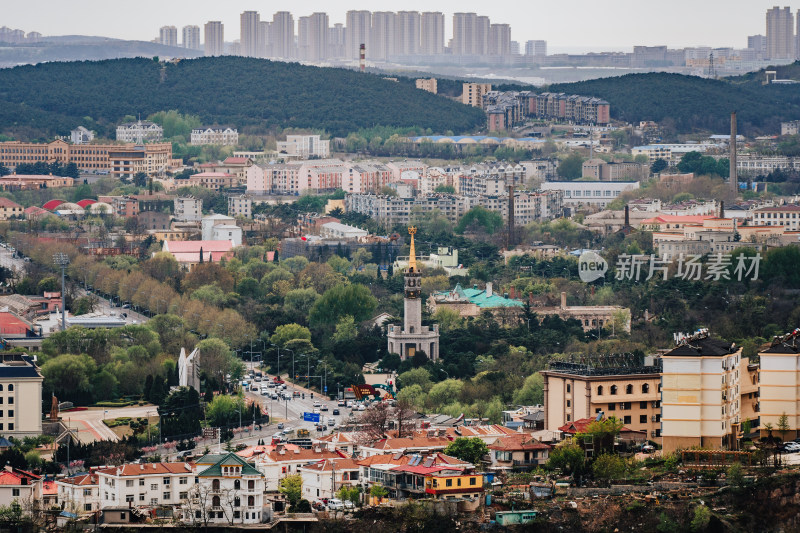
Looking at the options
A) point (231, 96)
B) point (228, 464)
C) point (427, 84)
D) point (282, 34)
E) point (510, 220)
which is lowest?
point (228, 464)

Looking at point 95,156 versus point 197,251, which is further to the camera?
point 95,156


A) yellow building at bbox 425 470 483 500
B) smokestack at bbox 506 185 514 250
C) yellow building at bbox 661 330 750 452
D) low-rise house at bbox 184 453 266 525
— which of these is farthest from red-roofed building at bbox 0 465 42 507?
smokestack at bbox 506 185 514 250

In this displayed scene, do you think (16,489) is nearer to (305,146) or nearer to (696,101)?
(305,146)

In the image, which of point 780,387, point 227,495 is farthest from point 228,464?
point 780,387

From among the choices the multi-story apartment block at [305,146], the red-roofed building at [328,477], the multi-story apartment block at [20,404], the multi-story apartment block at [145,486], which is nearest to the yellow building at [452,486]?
the red-roofed building at [328,477]

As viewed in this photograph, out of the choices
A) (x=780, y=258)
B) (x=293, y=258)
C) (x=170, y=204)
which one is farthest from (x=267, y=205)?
(x=780, y=258)

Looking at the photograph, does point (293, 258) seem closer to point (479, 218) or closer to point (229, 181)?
point (479, 218)

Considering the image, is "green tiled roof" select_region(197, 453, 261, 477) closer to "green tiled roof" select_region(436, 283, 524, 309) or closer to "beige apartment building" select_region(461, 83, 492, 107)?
"green tiled roof" select_region(436, 283, 524, 309)
